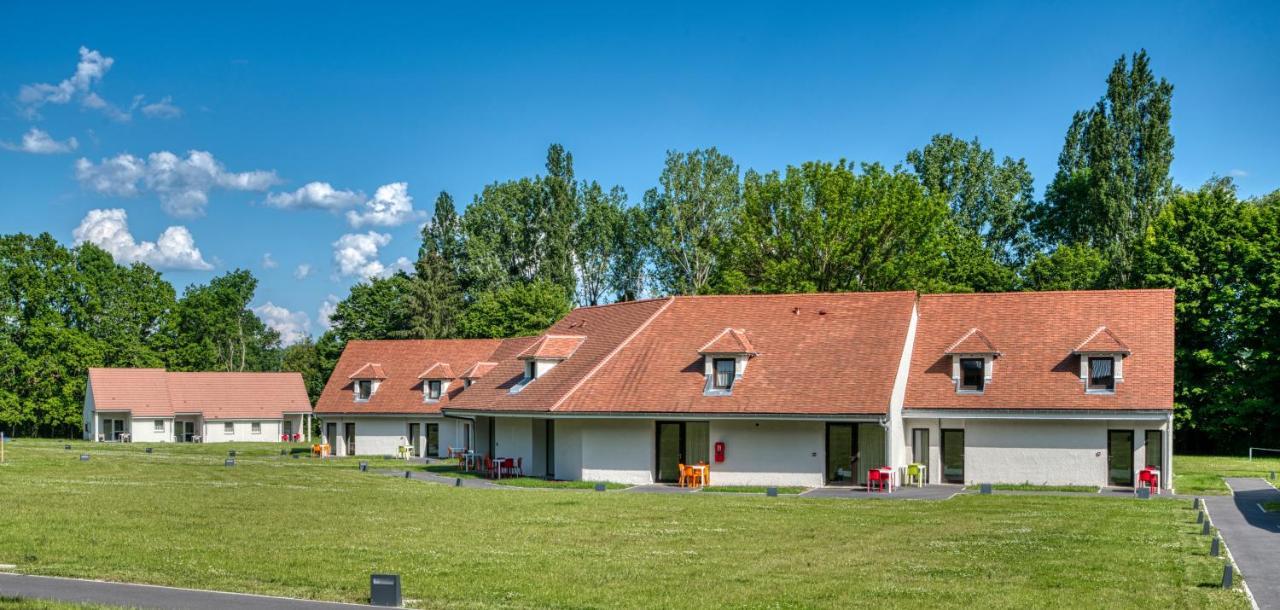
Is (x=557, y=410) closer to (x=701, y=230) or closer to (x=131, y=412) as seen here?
(x=701, y=230)

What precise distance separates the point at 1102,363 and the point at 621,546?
22.3 metres

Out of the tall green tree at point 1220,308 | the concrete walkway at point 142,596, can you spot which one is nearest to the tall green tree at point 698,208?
the tall green tree at point 1220,308

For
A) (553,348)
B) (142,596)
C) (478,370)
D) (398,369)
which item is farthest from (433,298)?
(142,596)

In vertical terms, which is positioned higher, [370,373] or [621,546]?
[370,373]

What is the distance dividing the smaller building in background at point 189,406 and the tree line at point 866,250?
424 cm

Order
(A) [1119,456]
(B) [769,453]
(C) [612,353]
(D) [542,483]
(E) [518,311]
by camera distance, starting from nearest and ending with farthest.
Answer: (A) [1119,456] → (B) [769,453] → (D) [542,483] → (C) [612,353] → (E) [518,311]

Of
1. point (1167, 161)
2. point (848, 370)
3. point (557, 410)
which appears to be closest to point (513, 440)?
point (557, 410)

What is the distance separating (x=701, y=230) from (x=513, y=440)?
36.5 metres

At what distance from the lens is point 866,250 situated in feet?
196

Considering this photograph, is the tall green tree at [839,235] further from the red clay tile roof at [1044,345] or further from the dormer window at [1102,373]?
the dormer window at [1102,373]

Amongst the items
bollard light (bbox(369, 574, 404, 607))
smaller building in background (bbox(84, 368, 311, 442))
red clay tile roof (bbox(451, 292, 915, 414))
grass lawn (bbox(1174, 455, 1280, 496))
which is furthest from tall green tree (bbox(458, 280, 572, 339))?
bollard light (bbox(369, 574, 404, 607))

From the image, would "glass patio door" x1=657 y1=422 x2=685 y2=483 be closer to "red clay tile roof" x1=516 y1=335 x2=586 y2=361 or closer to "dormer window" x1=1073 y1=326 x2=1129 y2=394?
"red clay tile roof" x1=516 y1=335 x2=586 y2=361

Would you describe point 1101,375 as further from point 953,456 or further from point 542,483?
point 542,483

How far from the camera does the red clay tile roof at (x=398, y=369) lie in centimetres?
6019
